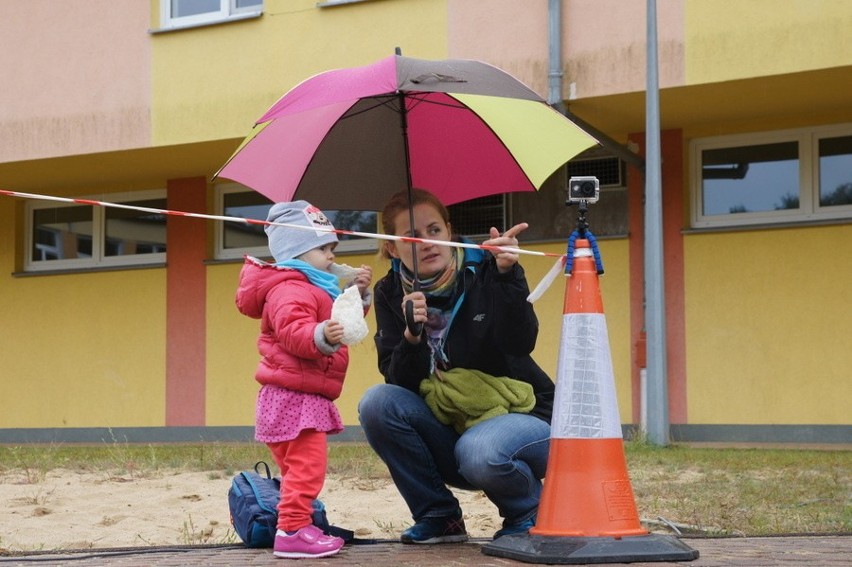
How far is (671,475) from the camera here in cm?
793

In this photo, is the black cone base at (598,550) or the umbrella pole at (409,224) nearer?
the black cone base at (598,550)

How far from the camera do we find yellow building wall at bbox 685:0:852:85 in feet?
32.8

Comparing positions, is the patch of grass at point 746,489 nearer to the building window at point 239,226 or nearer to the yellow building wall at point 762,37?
the yellow building wall at point 762,37

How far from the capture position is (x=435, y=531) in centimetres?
486

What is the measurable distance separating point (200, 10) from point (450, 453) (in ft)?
31.3

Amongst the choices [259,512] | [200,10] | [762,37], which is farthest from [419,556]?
[200,10]

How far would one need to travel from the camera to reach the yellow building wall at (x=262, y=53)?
38.9ft

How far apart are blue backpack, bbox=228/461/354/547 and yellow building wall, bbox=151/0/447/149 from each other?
7.26m

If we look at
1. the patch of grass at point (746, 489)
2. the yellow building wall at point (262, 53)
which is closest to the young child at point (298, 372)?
the patch of grass at point (746, 489)

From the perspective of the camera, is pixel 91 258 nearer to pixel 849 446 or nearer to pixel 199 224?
pixel 199 224

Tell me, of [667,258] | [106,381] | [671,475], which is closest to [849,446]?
[667,258]

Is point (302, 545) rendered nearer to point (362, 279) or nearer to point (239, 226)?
point (362, 279)

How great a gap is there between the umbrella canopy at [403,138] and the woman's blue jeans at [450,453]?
0.85 metres

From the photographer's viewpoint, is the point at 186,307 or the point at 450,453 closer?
the point at 450,453
